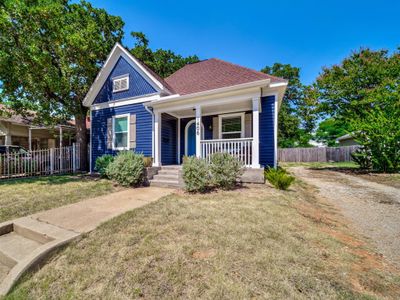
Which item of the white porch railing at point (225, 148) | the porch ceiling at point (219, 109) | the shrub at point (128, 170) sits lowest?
the shrub at point (128, 170)

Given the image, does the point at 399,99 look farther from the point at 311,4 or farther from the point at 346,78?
the point at 311,4

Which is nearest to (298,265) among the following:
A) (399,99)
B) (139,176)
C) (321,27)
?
(139,176)

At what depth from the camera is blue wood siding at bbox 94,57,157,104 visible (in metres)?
9.09

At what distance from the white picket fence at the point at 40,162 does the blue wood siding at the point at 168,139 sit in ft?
18.9

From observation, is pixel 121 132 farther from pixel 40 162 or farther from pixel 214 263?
pixel 214 263

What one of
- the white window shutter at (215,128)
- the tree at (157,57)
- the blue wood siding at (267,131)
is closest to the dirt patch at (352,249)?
the blue wood siding at (267,131)

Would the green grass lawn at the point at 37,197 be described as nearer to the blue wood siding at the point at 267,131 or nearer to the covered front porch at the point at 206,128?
the covered front porch at the point at 206,128

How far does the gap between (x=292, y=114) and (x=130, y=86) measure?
28.7 metres

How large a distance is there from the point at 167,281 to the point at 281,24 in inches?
538

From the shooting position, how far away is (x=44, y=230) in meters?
3.22

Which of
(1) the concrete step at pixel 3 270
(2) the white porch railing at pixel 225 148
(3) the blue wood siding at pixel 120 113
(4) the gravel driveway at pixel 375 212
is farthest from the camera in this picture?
(3) the blue wood siding at pixel 120 113

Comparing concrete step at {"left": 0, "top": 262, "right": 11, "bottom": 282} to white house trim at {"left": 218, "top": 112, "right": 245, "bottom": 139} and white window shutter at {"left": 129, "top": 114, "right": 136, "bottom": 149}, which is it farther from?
white house trim at {"left": 218, "top": 112, "right": 245, "bottom": 139}

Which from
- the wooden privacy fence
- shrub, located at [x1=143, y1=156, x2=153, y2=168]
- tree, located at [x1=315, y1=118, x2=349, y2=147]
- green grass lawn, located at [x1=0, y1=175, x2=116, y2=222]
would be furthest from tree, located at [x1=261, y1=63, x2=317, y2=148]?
green grass lawn, located at [x1=0, y1=175, x2=116, y2=222]

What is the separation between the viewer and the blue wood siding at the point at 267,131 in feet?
24.5
